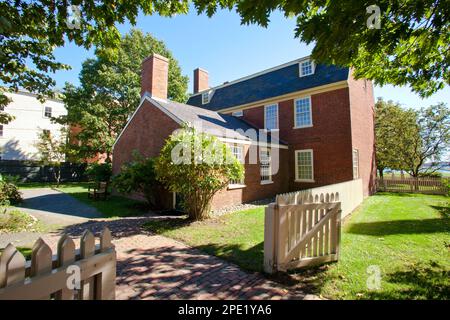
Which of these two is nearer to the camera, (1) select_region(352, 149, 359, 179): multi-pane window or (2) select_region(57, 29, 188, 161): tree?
(1) select_region(352, 149, 359, 179): multi-pane window

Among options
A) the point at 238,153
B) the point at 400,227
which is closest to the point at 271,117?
the point at 238,153

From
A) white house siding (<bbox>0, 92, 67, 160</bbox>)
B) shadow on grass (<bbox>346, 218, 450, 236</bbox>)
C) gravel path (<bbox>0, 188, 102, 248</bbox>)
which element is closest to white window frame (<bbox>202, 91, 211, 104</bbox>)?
gravel path (<bbox>0, 188, 102, 248</bbox>)

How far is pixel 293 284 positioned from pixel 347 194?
7037mm

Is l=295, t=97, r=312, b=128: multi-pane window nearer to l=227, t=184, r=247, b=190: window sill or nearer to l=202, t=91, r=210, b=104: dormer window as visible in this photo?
l=227, t=184, r=247, b=190: window sill

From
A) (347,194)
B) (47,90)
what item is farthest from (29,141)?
(347,194)

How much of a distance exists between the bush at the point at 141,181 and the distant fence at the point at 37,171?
20.6 m

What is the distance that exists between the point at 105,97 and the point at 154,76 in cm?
1370

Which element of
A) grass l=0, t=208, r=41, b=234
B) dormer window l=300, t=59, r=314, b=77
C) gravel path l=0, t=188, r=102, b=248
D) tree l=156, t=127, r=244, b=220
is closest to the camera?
gravel path l=0, t=188, r=102, b=248

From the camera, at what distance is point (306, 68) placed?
1681cm

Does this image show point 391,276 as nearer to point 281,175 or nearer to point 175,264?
point 175,264

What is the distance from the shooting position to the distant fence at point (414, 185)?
53.9ft

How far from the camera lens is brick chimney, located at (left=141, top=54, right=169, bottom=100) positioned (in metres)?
14.3

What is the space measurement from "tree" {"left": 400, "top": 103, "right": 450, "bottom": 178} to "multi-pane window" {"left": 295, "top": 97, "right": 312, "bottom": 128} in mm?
14747

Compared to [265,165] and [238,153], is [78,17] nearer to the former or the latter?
[238,153]
